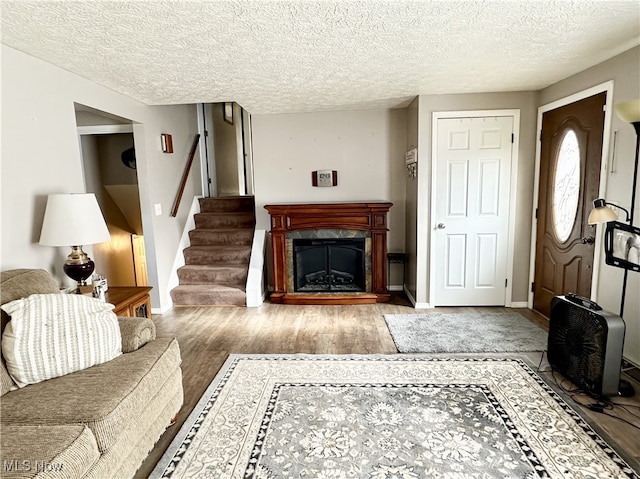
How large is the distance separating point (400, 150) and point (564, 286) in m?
2.36

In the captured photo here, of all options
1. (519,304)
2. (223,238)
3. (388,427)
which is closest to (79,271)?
(388,427)

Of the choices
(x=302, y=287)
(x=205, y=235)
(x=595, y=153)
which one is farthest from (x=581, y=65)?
(x=205, y=235)

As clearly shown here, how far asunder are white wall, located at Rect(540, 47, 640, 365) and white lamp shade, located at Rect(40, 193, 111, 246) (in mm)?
3702

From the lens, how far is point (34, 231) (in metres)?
2.44

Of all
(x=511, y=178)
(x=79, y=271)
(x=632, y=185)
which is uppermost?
(x=511, y=178)

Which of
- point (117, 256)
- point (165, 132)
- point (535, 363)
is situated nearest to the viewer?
point (535, 363)

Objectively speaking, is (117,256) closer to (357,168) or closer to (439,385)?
(357,168)

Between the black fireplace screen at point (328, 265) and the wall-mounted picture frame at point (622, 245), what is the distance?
2440 mm

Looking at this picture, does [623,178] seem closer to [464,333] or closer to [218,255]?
[464,333]

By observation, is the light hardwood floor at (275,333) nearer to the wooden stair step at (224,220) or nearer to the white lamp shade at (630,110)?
the wooden stair step at (224,220)

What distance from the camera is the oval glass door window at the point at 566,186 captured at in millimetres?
3190

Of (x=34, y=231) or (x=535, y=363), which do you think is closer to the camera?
(x=34, y=231)

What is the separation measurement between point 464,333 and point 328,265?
1.76 metres

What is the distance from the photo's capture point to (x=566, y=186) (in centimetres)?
333
